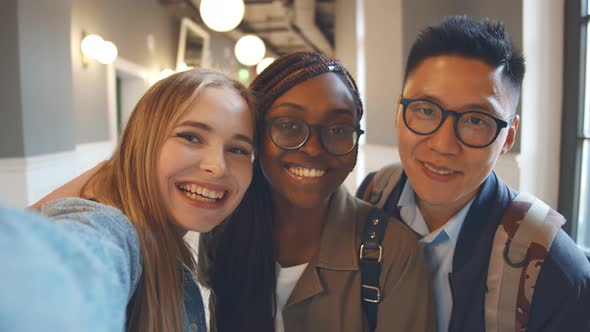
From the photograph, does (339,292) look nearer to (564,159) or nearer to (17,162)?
(564,159)

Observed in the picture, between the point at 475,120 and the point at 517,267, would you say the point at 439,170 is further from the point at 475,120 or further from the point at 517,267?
the point at 517,267

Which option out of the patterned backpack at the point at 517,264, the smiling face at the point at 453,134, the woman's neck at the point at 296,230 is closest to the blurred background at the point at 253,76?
the woman's neck at the point at 296,230

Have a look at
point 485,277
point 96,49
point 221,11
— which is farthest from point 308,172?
point 96,49

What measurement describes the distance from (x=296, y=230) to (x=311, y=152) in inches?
11.4

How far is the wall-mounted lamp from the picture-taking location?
18.1ft

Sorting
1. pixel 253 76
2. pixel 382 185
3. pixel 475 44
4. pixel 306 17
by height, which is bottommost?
pixel 382 185

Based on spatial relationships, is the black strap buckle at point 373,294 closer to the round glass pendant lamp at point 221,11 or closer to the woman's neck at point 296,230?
the woman's neck at point 296,230

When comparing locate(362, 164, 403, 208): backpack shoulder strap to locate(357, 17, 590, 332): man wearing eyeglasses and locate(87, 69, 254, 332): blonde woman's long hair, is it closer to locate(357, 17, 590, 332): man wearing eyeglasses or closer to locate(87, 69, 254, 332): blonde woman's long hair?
locate(357, 17, 590, 332): man wearing eyeglasses

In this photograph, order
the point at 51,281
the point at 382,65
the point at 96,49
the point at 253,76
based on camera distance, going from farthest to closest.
→ 1. the point at 96,49
2. the point at 382,65
3. the point at 253,76
4. the point at 51,281

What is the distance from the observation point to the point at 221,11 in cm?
488

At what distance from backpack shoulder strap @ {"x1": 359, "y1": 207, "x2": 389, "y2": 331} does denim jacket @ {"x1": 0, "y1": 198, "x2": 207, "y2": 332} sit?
0.72 meters

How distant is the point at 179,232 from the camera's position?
1088 mm

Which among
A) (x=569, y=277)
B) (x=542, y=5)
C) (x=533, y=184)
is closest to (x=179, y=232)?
(x=569, y=277)

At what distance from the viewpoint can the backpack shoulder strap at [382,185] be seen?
159cm
